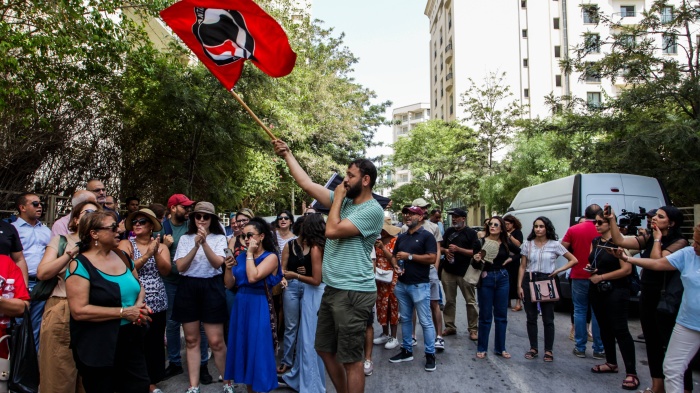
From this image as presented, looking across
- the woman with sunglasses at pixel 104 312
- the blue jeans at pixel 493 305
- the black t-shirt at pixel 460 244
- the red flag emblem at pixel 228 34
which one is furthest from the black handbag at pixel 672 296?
the woman with sunglasses at pixel 104 312

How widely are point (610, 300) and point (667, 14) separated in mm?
10874

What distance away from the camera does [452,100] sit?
47.6 metres

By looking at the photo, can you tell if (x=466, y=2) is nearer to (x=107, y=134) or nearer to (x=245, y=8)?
(x=107, y=134)

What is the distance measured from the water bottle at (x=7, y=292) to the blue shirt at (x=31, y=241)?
1400 millimetres

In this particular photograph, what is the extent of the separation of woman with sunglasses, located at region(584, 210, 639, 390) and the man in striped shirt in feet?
10.4

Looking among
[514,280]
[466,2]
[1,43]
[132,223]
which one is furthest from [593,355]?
[466,2]

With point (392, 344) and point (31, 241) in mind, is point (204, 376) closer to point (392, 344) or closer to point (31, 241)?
point (31, 241)

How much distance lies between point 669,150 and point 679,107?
1616 mm

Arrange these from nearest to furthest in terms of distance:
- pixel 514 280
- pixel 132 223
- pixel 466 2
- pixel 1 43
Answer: pixel 132 223 < pixel 1 43 < pixel 514 280 < pixel 466 2

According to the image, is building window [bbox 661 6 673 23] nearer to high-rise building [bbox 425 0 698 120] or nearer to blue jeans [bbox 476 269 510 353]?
blue jeans [bbox 476 269 510 353]

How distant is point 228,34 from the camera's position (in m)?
4.97

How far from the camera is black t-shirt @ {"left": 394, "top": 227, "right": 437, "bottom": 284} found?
6355 mm

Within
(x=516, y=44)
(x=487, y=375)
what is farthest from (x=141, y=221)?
(x=516, y=44)

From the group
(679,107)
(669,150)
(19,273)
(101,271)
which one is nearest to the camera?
(101,271)
